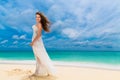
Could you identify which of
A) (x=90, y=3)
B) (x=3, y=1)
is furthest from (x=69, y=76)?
(x=3, y=1)

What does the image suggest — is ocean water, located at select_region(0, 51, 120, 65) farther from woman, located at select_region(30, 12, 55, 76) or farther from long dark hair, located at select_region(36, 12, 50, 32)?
long dark hair, located at select_region(36, 12, 50, 32)

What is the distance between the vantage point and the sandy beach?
9.59 ft

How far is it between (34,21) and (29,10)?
0.14 meters

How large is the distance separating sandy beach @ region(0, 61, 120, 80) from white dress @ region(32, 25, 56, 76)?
63 mm

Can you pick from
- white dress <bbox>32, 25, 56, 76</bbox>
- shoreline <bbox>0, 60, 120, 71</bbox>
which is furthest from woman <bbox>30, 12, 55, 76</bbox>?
shoreline <bbox>0, 60, 120, 71</bbox>

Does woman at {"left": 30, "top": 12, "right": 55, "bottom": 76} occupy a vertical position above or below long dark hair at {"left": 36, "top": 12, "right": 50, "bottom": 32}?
below

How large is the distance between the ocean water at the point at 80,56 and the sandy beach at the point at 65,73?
8 centimetres

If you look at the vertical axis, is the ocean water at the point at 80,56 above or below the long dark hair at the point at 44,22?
below

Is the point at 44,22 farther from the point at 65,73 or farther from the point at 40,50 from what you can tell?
the point at 65,73

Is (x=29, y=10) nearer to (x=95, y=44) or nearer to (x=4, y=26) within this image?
(x=4, y=26)

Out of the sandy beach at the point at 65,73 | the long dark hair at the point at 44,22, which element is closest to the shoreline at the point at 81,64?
the sandy beach at the point at 65,73

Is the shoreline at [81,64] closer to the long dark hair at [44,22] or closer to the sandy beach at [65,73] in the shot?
the sandy beach at [65,73]

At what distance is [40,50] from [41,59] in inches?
3.7

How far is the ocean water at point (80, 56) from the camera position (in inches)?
118
